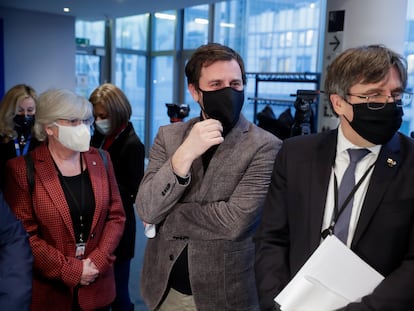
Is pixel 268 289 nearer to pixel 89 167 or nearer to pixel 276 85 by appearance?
pixel 89 167

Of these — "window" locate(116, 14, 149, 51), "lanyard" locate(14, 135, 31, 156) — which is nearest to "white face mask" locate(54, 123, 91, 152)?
"lanyard" locate(14, 135, 31, 156)

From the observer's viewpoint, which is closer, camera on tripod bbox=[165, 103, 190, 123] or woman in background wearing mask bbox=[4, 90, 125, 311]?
woman in background wearing mask bbox=[4, 90, 125, 311]

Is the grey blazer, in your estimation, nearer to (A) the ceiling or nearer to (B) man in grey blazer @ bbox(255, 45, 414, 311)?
(B) man in grey blazer @ bbox(255, 45, 414, 311)

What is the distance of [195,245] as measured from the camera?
159 centimetres

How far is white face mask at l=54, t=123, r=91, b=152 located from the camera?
2.09 metres

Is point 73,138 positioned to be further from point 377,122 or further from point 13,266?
point 377,122

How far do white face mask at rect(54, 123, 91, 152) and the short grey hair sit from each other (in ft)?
0.19

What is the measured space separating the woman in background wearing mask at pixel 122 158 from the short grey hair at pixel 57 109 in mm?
580

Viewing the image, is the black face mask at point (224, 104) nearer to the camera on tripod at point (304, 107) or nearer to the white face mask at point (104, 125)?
the camera on tripod at point (304, 107)

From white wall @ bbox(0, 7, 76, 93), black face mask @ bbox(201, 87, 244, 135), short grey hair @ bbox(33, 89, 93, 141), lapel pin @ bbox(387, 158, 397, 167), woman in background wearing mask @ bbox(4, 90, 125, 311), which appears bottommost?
woman in background wearing mask @ bbox(4, 90, 125, 311)

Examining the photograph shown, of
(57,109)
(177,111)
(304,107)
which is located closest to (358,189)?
(304,107)

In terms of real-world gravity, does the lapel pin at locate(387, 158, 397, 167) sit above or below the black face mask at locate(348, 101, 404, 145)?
below

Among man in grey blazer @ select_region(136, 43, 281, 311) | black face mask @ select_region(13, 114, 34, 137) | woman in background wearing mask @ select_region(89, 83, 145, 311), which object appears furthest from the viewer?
black face mask @ select_region(13, 114, 34, 137)

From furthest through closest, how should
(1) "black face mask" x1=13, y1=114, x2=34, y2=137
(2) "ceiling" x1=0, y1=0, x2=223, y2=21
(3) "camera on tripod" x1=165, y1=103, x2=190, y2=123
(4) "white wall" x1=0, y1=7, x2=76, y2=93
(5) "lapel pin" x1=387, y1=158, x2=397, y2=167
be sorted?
1. (4) "white wall" x1=0, y1=7, x2=76, y2=93
2. (2) "ceiling" x1=0, y1=0, x2=223, y2=21
3. (3) "camera on tripod" x1=165, y1=103, x2=190, y2=123
4. (1) "black face mask" x1=13, y1=114, x2=34, y2=137
5. (5) "lapel pin" x1=387, y1=158, x2=397, y2=167
